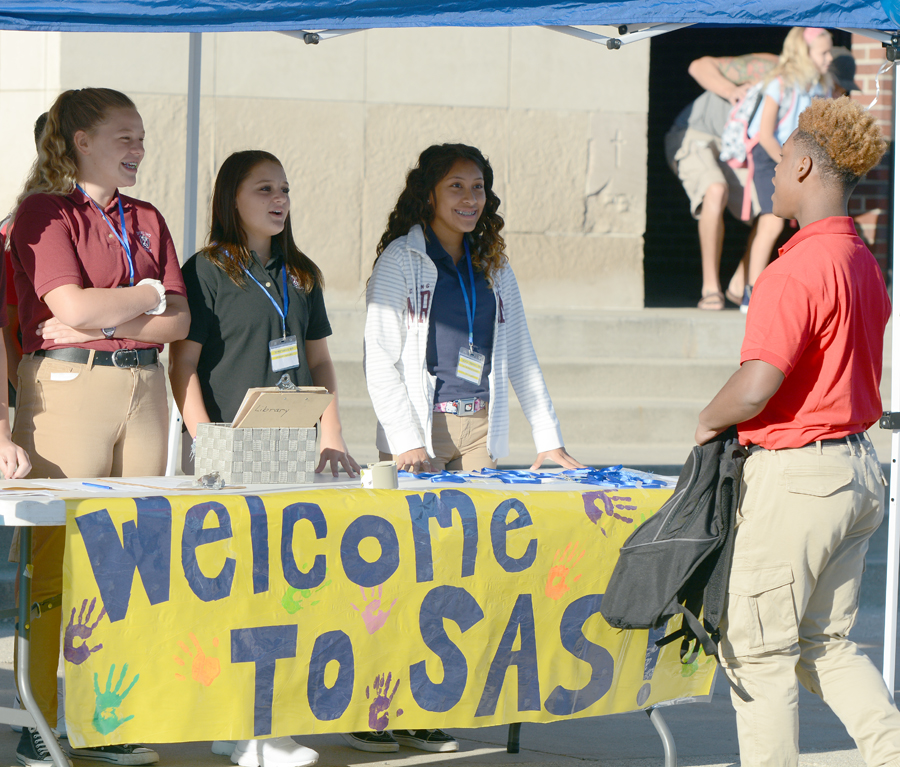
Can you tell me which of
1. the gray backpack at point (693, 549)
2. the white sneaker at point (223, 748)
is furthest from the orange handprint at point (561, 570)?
the white sneaker at point (223, 748)

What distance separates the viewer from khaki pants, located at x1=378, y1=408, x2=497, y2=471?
13.0 ft

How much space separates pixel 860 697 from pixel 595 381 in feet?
14.0

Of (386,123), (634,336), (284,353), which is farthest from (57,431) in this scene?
(386,123)

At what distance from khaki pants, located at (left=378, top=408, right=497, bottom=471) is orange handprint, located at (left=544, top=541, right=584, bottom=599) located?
0.72 meters

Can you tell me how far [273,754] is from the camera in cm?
337

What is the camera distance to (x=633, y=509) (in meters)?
3.40

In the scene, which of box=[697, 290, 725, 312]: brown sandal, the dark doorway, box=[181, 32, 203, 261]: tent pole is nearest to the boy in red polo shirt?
box=[181, 32, 203, 261]: tent pole

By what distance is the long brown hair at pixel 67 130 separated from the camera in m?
3.57

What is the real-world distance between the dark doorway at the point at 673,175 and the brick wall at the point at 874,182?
126cm

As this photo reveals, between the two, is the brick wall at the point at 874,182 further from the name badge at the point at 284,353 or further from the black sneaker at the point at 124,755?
the black sneaker at the point at 124,755

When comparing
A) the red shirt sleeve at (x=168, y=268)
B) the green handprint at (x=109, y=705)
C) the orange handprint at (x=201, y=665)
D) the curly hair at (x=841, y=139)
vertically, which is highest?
the curly hair at (x=841, y=139)

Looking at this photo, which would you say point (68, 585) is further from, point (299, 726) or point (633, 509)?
point (633, 509)

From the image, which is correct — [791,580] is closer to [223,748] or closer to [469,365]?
[469,365]

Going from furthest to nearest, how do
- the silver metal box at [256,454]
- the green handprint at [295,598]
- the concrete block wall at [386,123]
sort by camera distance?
1. the concrete block wall at [386,123]
2. the silver metal box at [256,454]
3. the green handprint at [295,598]
